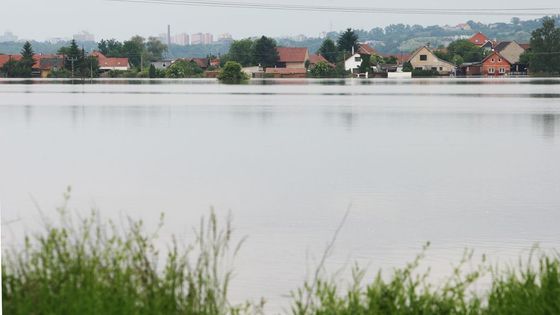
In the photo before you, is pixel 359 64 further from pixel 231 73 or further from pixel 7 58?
pixel 7 58

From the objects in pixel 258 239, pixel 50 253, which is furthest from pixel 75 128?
pixel 50 253

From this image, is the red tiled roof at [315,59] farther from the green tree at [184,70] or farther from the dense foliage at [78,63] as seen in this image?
the dense foliage at [78,63]

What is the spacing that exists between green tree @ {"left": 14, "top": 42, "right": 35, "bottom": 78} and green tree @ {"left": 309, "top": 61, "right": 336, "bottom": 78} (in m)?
33.0

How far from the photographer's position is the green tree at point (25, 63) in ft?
420

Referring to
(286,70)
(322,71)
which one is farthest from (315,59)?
(322,71)

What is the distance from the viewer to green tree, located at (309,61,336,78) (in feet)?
453

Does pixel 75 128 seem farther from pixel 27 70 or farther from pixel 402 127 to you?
pixel 27 70

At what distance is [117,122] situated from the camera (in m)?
35.2

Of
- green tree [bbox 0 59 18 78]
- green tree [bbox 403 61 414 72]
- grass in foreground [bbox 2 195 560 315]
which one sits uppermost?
grass in foreground [bbox 2 195 560 315]

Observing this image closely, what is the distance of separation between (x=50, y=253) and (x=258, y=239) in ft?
19.4

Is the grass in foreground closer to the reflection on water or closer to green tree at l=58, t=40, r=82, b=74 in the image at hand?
the reflection on water

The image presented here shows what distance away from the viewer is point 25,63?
129875 mm

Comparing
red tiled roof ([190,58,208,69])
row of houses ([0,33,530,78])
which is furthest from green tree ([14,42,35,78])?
red tiled roof ([190,58,208,69])

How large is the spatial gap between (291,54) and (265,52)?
26.1 feet
